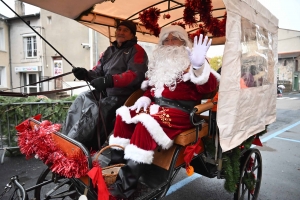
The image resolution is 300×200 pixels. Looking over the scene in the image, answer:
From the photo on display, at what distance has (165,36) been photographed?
285 cm

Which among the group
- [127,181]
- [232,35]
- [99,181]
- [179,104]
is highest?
[232,35]

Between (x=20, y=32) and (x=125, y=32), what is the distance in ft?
59.1

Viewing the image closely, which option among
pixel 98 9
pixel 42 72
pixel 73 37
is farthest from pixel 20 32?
pixel 98 9

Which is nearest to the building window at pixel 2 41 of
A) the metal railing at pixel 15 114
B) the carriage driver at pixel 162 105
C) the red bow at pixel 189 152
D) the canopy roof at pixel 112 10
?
the metal railing at pixel 15 114

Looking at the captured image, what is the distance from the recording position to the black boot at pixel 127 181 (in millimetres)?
1923

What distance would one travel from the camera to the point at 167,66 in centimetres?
264

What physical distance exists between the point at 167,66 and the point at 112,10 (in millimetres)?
1490

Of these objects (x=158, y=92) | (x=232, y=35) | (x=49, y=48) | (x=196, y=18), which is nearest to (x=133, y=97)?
(x=158, y=92)

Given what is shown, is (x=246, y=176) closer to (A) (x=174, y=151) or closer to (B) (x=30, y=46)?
(A) (x=174, y=151)

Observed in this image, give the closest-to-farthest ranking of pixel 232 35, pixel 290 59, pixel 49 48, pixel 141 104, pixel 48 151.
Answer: pixel 48 151 < pixel 232 35 < pixel 141 104 < pixel 49 48 < pixel 290 59

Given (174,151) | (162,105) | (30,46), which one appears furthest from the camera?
(30,46)

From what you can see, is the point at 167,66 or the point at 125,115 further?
the point at 167,66

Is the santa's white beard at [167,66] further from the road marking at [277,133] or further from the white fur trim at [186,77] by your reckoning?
the road marking at [277,133]

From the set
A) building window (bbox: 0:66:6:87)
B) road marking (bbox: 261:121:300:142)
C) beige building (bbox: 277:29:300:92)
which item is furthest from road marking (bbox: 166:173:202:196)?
beige building (bbox: 277:29:300:92)
